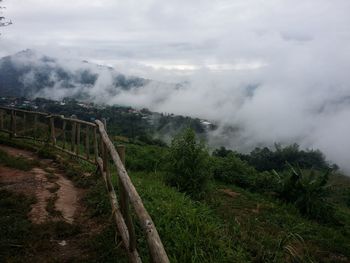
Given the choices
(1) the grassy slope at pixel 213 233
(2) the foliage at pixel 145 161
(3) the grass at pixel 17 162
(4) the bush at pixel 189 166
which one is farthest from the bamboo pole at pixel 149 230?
(2) the foliage at pixel 145 161

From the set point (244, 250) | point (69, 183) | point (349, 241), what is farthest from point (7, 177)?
point (349, 241)

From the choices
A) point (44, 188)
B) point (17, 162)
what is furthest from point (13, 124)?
point (44, 188)

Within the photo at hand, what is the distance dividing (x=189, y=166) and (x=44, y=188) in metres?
3.49

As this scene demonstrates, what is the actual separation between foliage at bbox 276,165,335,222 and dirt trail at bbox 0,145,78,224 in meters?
6.99

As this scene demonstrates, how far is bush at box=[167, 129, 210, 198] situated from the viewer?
901cm

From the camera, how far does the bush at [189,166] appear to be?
901 centimetres

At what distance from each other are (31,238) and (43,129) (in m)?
8.49

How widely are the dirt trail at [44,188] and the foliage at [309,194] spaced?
22.9 feet

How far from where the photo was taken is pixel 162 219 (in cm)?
556

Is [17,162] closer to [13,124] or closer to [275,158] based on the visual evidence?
[13,124]

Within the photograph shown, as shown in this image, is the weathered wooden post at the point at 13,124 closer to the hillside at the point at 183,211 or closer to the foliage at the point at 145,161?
the hillside at the point at 183,211

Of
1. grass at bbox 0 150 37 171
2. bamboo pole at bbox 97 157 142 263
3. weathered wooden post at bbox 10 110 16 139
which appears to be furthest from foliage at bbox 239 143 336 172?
bamboo pole at bbox 97 157 142 263

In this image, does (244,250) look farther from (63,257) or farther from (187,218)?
(63,257)

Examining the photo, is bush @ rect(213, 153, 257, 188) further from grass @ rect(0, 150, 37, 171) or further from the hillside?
grass @ rect(0, 150, 37, 171)
